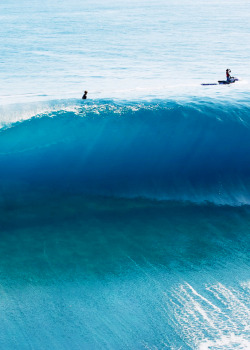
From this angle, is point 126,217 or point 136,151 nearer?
point 126,217

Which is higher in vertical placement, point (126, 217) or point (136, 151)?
point (136, 151)

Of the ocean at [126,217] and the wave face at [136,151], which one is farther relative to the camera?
the wave face at [136,151]

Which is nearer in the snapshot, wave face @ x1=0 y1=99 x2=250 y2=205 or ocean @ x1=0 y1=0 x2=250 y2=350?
ocean @ x1=0 y1=0 x2=250 y2=350

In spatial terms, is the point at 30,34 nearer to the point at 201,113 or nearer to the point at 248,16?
the point at 248,16

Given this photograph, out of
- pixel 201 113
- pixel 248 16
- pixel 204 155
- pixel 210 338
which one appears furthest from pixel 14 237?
pixel 248 16
